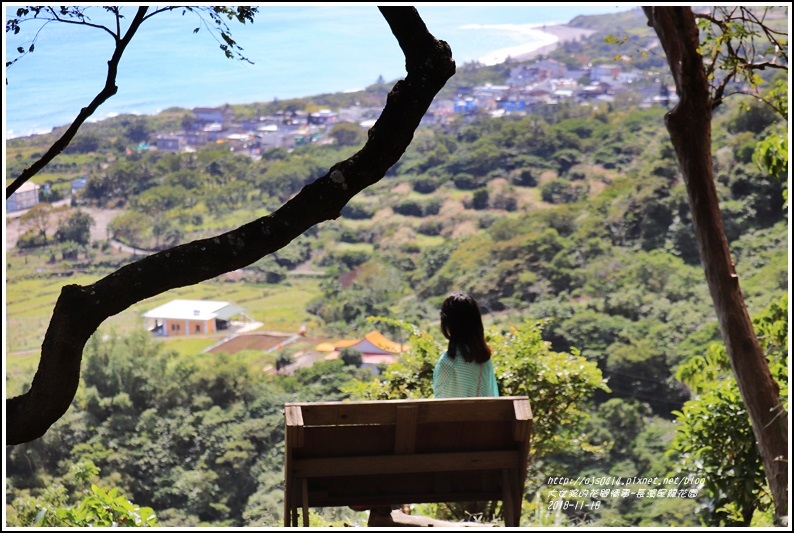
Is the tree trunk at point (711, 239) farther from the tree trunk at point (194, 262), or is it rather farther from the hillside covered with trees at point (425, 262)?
the hillside covered with trees at point (425, 262)

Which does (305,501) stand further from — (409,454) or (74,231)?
(74,231)

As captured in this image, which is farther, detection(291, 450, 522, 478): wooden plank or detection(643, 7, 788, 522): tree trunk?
detection(643, 7, 788, 522): tree trunk

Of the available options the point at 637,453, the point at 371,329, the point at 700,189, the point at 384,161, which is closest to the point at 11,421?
the point at 384,161

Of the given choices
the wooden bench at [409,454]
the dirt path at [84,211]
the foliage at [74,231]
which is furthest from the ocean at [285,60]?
the wooden bench at [409,454]

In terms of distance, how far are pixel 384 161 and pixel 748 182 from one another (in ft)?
79.8

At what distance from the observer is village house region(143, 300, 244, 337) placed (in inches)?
1037

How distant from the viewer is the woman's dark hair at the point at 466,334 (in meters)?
2.57

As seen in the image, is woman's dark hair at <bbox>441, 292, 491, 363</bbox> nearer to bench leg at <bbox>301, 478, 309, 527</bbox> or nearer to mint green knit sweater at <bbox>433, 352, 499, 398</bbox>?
mint green knit sweater at <bbox>433, 352, 499, 398</bbox>

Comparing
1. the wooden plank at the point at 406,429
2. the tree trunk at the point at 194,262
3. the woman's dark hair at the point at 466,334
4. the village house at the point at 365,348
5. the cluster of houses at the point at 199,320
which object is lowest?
the village house at the point at 365,348

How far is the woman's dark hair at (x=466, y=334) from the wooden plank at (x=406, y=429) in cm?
54

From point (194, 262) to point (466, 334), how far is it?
1107 millimetres

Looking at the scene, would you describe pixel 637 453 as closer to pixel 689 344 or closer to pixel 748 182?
pixel 689 344

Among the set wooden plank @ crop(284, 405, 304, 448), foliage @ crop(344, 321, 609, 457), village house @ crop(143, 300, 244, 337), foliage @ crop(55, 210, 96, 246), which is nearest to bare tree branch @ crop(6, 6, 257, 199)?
wooden plank @ crop(284, 405, 304, 448)

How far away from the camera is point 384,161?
68.8 inches
